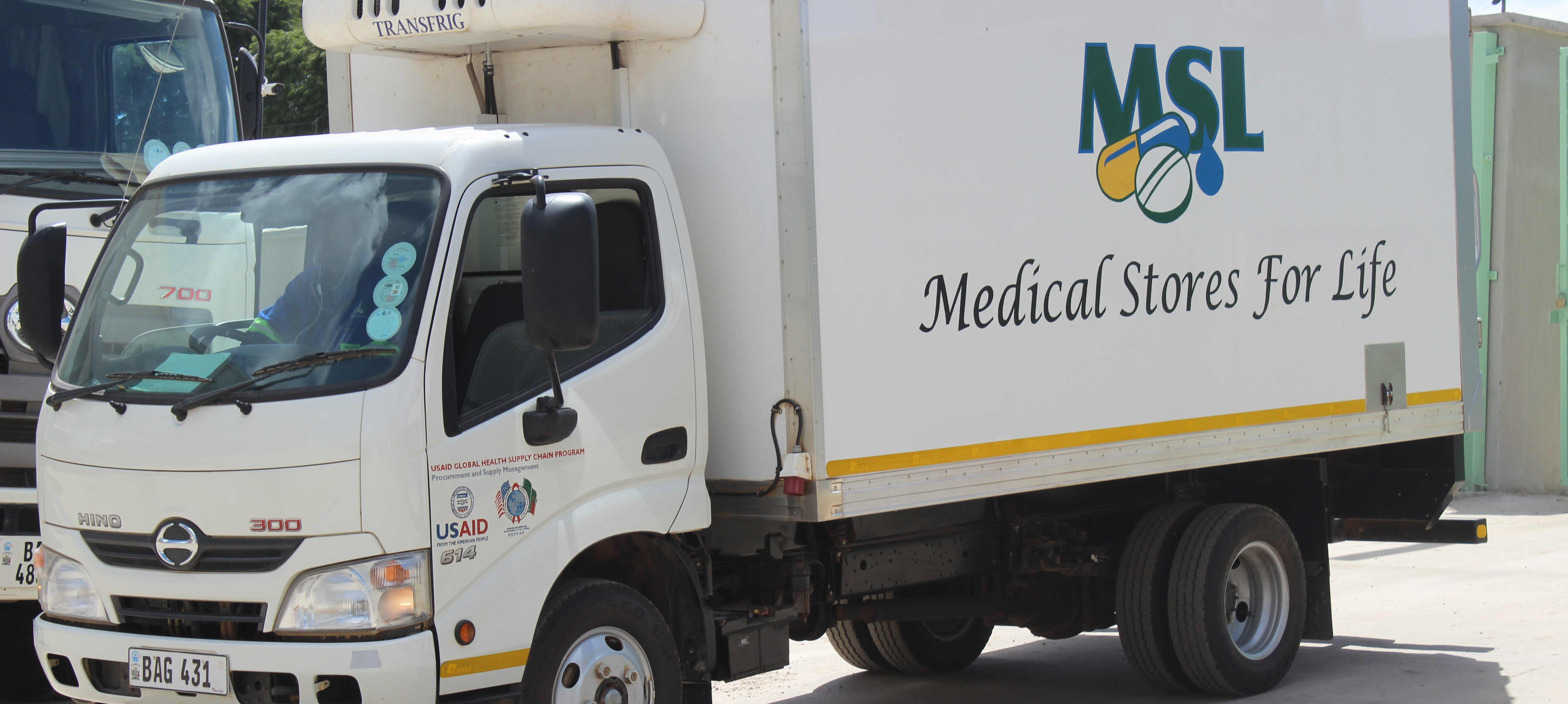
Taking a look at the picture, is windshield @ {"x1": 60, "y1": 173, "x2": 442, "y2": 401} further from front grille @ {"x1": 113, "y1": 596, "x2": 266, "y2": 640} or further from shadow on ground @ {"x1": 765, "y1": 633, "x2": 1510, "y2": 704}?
shadow on ground @ {"x1": 765, "y1": 633, "x2": 1510, "y2": 704}

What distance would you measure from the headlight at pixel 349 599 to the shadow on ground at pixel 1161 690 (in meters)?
3.58

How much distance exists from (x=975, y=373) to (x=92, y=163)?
424cm

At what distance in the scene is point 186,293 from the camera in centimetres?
501

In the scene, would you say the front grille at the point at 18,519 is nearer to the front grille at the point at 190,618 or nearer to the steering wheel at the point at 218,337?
the front grille at the point at 190,618

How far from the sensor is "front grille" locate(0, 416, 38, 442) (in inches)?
252

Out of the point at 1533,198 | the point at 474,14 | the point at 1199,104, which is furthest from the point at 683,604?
the point at 1533,198

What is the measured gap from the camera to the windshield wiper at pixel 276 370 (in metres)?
4.56

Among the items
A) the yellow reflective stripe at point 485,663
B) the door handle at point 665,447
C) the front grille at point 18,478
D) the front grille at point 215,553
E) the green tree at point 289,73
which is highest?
the green tree at point 289,73

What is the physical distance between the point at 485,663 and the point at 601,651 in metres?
0.49

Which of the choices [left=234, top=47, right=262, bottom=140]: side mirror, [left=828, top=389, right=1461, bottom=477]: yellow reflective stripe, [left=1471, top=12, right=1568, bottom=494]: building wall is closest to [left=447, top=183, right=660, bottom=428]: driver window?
[left=828, top=389, right=1461, bottom=477]: yellow reflective stripe

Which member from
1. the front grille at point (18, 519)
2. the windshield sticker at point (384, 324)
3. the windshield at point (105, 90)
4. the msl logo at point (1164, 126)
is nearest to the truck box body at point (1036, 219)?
the msl logo at point (1164, 126)

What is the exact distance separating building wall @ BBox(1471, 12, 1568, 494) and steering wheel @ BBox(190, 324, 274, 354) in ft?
43.3

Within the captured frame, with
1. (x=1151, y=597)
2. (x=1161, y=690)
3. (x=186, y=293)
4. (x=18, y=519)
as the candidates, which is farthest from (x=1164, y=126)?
(x=18, y=519)

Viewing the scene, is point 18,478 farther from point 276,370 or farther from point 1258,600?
point 1258,600
